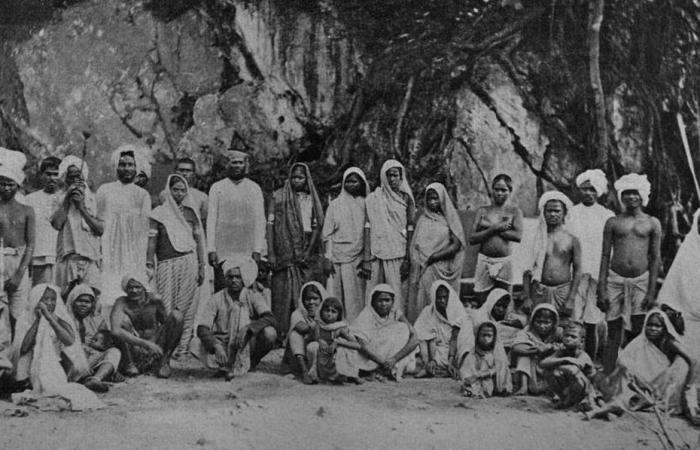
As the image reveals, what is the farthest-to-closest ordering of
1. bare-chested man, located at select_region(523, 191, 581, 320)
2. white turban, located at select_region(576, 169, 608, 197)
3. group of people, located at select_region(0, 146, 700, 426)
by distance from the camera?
white turban, located at select_region(576, 169, 608, 197) < bare-chested man, located at select_region(523, 191, 581, 320) < group of people, located at select_region(0, 146, 700, 426)

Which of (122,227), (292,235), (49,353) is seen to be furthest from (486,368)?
(49,353)

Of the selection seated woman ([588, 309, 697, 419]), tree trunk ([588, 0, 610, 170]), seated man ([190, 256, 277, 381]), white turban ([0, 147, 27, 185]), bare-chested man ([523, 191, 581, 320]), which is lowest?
seated woman ([588, 309, 697, 419])

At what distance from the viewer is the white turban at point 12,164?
612 centimetres

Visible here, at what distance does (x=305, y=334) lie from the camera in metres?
6.15

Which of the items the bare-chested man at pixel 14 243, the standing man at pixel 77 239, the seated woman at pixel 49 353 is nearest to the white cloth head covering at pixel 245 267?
the standing man at pixel 77 239

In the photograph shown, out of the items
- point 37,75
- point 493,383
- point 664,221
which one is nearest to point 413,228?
point 493,383

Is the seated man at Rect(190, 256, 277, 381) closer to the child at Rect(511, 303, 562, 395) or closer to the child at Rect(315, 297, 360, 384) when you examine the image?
the child at Rect(315, 297, 360, 384)

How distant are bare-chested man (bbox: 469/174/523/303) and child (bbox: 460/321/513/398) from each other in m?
0.37

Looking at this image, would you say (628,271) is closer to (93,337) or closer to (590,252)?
(590,252)

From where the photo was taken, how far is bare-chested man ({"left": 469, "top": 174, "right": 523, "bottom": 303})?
252 inches

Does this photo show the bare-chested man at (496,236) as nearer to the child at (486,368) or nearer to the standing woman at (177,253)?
the child at (486,368)

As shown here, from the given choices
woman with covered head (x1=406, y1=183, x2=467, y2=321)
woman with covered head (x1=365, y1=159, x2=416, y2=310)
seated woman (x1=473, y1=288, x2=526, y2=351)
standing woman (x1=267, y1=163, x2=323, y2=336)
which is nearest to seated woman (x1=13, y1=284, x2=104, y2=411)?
standing woman (x1=267, y1=163, x2=323, y2=336)

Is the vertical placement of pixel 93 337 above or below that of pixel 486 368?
above

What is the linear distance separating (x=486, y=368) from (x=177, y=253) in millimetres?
2015
